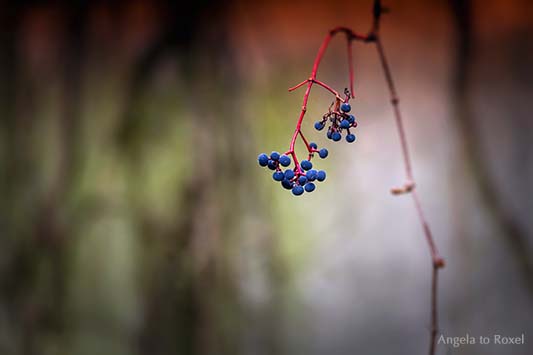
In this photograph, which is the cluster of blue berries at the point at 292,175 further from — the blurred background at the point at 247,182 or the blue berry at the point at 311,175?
the blurred background at the point at 247,182

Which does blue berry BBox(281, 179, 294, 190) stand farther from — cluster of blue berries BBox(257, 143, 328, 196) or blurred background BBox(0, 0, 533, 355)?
blurred background BBox(0, 0, 533, 355)

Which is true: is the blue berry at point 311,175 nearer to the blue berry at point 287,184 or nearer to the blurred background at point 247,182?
the blue berry at point 287,184

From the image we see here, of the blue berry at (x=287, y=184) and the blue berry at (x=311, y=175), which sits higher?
the blue berry at (x=311, y=175)

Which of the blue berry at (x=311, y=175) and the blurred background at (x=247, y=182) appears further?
the blurred background at (x=247, y=182)

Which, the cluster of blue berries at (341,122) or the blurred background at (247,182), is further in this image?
the blurred background at (247,182)

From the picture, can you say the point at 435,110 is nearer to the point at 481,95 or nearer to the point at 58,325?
the point at 481,95

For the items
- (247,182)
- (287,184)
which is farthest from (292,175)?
(247,182)

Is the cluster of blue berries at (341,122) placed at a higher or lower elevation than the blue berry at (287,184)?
higher

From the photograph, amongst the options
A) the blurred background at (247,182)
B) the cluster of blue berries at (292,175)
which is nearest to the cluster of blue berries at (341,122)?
the cluster of blue berries at (292,175)

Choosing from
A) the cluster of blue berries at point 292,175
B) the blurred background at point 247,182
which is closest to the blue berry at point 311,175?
the cluster of blue berries at point 292,175
